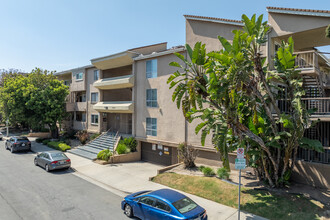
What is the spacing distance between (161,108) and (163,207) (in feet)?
40.1

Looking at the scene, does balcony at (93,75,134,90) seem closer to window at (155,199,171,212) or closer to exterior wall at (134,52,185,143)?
exterior wall at (134,52,185,143)

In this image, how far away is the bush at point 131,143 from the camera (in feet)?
70.4

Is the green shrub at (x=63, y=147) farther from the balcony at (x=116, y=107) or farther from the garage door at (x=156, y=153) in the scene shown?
the garage door at (x=156, y=153)

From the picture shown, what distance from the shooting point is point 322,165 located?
39.2ft

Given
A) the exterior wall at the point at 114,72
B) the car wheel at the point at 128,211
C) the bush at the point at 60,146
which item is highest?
the exterior wall at the point at 114,72

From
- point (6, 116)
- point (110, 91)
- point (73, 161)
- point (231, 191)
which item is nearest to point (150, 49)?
point (110, 91)

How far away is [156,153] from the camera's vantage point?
68.6 ft

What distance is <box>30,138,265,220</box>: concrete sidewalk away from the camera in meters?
9.88

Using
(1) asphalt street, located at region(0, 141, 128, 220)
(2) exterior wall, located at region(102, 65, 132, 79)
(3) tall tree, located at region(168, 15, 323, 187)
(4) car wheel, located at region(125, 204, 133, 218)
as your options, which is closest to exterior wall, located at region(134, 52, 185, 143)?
(2) exterior wall, located at region(102, 65, 132, 79)

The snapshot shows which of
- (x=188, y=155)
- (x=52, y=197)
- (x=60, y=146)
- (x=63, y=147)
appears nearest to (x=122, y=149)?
(x=188, y=155)

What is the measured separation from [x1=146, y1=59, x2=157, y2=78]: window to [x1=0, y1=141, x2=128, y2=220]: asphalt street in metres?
11.0

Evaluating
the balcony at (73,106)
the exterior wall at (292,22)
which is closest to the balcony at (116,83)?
the balcony at (73,106)

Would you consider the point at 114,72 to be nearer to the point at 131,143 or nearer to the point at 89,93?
the point at 89,93

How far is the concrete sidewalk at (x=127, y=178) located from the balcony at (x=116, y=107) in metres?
5.87
